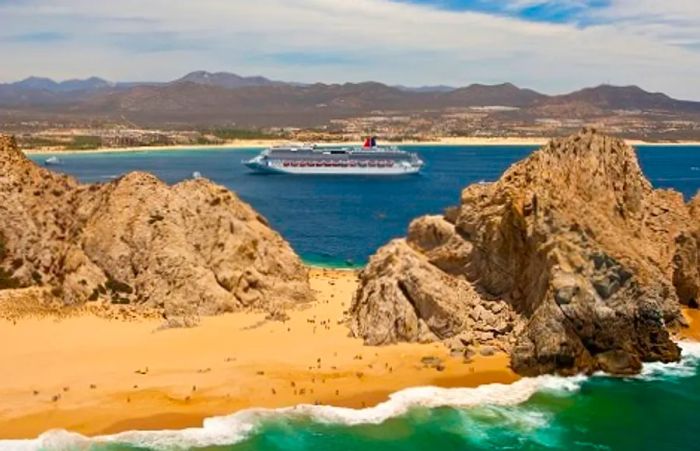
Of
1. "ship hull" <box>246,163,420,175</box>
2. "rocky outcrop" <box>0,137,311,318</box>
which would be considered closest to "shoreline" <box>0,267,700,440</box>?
"rocky outcrop" <box>0,137,311,318</box>

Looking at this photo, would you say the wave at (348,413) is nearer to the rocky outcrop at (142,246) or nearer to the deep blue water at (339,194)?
the rocky outcrop at (142,246)

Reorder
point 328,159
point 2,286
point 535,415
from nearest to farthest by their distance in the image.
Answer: point 535,415 < point 2,286 < point 328,159

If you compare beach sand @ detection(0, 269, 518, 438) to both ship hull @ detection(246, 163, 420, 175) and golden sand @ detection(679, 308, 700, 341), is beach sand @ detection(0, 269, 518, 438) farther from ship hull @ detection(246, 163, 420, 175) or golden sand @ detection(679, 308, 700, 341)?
ship hull @ detection(246, 163, 420, 175)

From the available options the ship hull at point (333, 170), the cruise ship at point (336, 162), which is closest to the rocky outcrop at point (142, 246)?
the ship hull at point (333, 170)

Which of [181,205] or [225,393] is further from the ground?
[181,205]

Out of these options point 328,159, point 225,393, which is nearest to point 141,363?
point 225,393

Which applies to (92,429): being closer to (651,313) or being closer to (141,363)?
(141,363)
